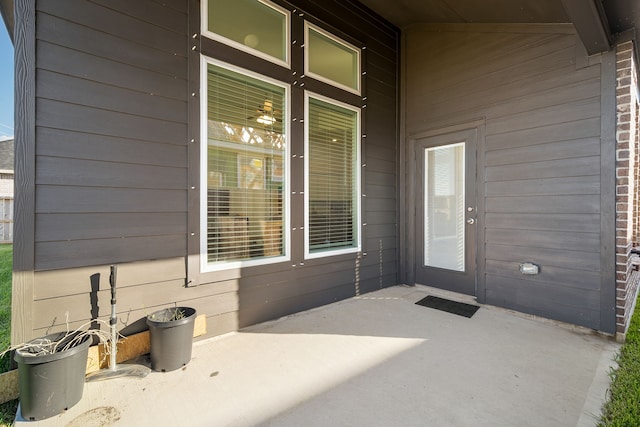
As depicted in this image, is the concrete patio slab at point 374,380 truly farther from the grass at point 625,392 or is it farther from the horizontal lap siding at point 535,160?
the horizontal lap siding at point 535,160

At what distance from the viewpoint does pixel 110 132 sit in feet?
7.16

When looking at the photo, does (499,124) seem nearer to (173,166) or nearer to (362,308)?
(362,308)

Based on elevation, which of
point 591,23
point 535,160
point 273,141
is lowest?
point 535,160

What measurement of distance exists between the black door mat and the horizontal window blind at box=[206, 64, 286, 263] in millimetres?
1873

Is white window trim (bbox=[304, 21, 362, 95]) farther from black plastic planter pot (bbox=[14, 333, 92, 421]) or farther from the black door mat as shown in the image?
black plastic planter pot (bbox=[14, 333, 92, 421])

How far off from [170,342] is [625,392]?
2973 millimetres

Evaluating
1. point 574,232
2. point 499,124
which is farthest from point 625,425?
point 499,124

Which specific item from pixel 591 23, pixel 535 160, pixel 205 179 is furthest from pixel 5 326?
pixel 591 23

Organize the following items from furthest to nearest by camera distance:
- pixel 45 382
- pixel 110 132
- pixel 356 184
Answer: pixel 356 184 → pixel 110 132 → pixel 45 382

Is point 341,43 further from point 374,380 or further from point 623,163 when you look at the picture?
point 374,380

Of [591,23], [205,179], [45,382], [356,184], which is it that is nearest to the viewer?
[45,382]

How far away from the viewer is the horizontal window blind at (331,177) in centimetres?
346

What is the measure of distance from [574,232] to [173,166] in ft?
12.2

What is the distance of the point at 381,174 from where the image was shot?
13.9 feet
